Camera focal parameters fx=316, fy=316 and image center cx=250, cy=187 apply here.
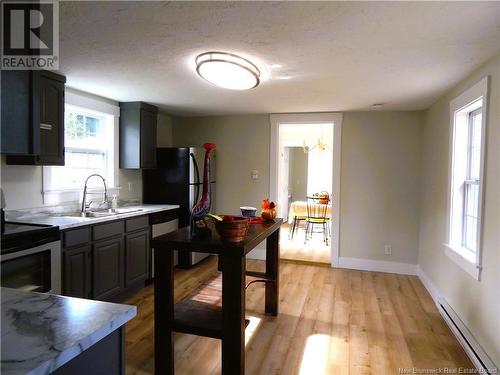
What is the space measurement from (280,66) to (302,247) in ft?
12.3

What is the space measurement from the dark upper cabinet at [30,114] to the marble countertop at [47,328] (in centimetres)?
175

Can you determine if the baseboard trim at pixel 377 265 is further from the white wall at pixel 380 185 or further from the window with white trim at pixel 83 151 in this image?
the window with white trim at pixel 83 151


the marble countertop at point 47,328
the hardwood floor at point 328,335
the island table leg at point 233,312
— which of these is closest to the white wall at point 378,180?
the hardwood floor at point 328,335

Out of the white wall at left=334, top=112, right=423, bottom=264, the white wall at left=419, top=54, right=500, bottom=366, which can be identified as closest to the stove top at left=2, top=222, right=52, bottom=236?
the white wall at left=419, top=54, right=500, bottom=366

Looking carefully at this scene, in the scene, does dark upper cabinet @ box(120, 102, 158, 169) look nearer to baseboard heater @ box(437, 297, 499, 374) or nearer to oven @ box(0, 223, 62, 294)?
oven @ box(0, 223, 62, 294)

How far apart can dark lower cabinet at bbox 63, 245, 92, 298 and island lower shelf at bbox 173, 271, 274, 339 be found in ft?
3.47

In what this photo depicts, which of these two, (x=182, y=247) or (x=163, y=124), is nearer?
(x=182, y=247)

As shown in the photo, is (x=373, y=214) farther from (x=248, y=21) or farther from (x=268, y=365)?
(x=248, y=21)

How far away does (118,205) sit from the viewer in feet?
13.2

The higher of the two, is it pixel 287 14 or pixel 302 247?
pixel 287 14

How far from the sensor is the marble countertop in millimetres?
682

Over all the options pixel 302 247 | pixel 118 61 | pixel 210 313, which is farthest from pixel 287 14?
pixel 302 247

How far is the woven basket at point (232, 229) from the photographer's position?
6.44 ft

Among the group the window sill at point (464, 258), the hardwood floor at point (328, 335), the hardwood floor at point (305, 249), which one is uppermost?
the window sill at point (464, 258)
